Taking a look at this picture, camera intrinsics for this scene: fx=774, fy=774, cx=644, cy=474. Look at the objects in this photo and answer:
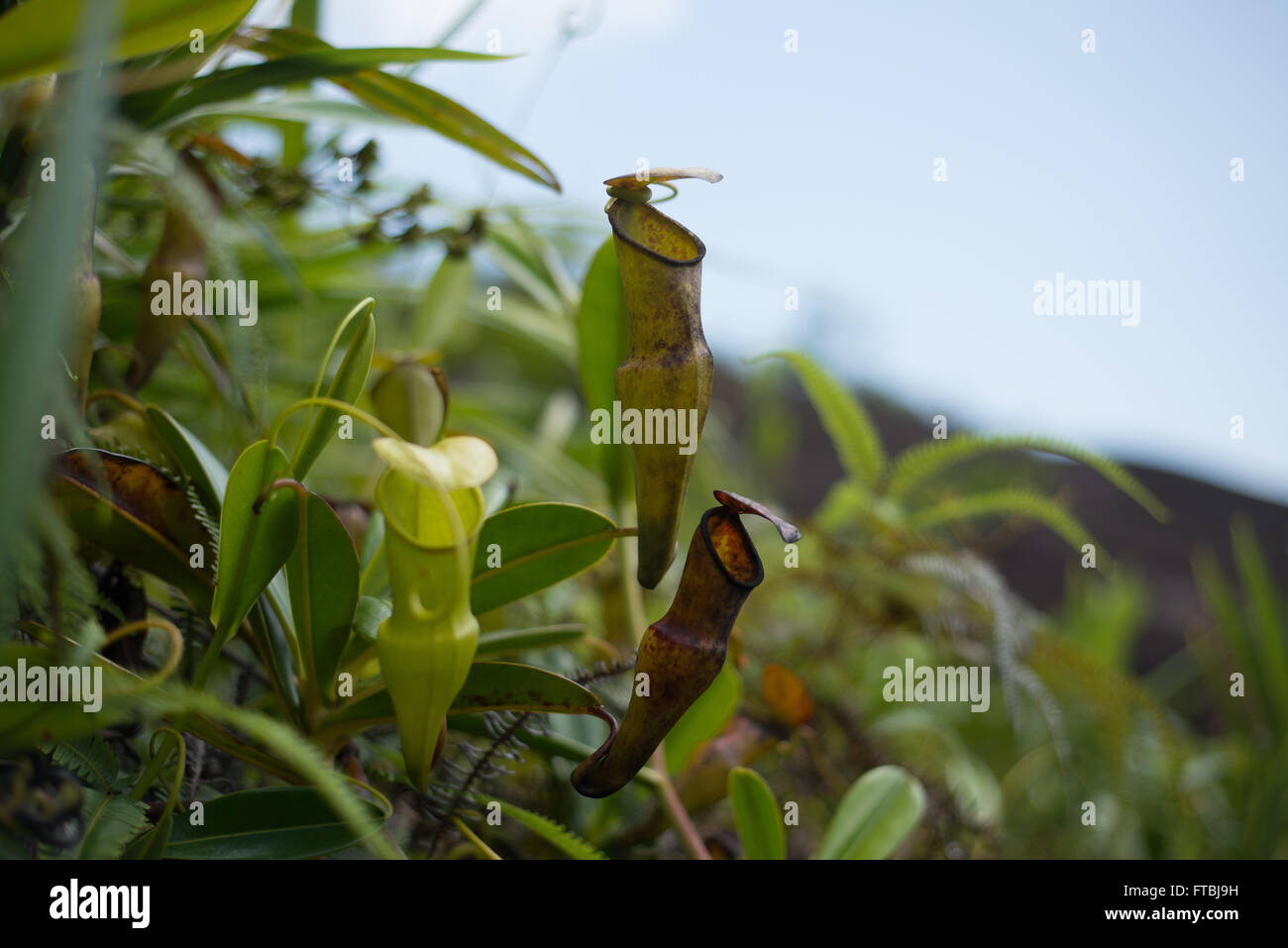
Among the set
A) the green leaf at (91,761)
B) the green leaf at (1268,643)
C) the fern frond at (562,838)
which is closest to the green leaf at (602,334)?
the fern frond at (562,838)

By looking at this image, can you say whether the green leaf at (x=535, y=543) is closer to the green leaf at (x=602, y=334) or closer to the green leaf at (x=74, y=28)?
the green leaf at (x=602, y=334)

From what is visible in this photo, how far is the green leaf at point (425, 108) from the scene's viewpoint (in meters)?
0.56

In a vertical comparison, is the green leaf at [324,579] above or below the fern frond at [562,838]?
above

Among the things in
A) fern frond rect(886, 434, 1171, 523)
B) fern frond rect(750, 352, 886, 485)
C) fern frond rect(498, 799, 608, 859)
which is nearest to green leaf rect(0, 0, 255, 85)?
fern frond rect(498, 799, 608, 859)

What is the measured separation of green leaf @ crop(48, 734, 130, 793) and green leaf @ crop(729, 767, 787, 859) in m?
0.38

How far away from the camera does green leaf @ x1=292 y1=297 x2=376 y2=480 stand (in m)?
0.46

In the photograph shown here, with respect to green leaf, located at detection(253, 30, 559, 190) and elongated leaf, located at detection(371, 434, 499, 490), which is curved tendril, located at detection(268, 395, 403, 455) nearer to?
Answer: elongated leaf, located at detection(371, 434, 499, 490)

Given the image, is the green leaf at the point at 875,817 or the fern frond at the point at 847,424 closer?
Result: the green leaf at the point at 875,817

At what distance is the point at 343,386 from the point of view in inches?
18.0

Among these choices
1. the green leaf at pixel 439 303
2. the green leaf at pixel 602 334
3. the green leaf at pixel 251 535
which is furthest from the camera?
the green leaf at pixel 439 303

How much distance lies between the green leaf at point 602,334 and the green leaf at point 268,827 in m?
0.32

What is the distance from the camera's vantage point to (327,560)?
17.7 inches
